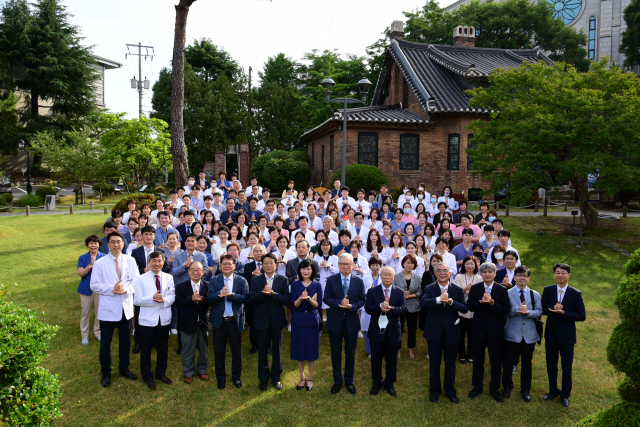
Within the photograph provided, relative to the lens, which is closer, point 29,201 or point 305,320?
point 305,320

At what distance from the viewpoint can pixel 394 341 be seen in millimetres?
6574

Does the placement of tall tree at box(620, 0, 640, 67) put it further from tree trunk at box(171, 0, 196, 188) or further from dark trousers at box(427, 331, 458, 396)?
dark trousers at box(427, 331, 458, 396)

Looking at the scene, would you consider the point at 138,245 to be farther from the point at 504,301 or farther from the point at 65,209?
the point at 65,209

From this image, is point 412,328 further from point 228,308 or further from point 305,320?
point 228,308

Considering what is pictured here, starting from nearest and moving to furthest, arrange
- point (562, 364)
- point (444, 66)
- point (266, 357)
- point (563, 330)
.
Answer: point (563, 330) → point (562, 364) → point (266, 357) → point (444, 66)

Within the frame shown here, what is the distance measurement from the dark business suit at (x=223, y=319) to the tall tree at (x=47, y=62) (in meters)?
37.6

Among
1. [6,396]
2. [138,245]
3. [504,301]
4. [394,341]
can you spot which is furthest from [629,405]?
[138,245]

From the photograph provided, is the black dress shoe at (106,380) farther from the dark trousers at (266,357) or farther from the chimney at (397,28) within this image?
the chimney at (397,28)

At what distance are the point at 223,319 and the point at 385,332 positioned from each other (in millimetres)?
2539

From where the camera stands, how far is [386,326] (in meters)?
6.52

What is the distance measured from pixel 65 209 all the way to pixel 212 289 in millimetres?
24512

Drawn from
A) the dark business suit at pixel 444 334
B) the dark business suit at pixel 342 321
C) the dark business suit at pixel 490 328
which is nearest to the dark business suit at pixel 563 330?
the dark business suit at pixel 490 328

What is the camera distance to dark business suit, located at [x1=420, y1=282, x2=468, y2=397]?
6516 millimetres

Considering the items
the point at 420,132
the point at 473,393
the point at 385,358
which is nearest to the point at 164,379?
the point at 385,358
